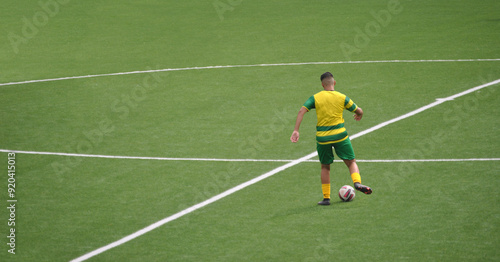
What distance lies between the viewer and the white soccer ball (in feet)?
33.5

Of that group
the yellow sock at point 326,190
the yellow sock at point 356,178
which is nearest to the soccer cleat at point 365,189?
the yellow sock at point 356,178

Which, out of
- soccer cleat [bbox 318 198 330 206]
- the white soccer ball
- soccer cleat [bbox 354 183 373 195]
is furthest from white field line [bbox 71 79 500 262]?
soccer cleat [bbox 354 183 373 195]

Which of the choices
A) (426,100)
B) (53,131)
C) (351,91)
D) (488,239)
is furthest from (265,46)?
(488,239)

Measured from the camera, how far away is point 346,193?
33.5 ft

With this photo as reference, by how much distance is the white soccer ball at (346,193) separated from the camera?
33.5ft

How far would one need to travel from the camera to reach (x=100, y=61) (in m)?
22.5

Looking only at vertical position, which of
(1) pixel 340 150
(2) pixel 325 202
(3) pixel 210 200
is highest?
(1) pixel 340 150

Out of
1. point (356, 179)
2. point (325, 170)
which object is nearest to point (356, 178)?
point (356, 179)

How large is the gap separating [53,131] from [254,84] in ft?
18.4

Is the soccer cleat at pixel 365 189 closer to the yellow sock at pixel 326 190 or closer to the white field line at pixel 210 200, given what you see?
the yellow sock at pixel 326 190

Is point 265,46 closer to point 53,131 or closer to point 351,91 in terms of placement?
point 351,91

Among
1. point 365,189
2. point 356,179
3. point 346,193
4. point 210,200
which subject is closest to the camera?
point 365,189

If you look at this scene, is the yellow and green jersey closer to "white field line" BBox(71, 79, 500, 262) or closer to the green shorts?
the green shorts

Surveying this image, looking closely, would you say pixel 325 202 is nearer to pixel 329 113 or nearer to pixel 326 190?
pixel 326 190
